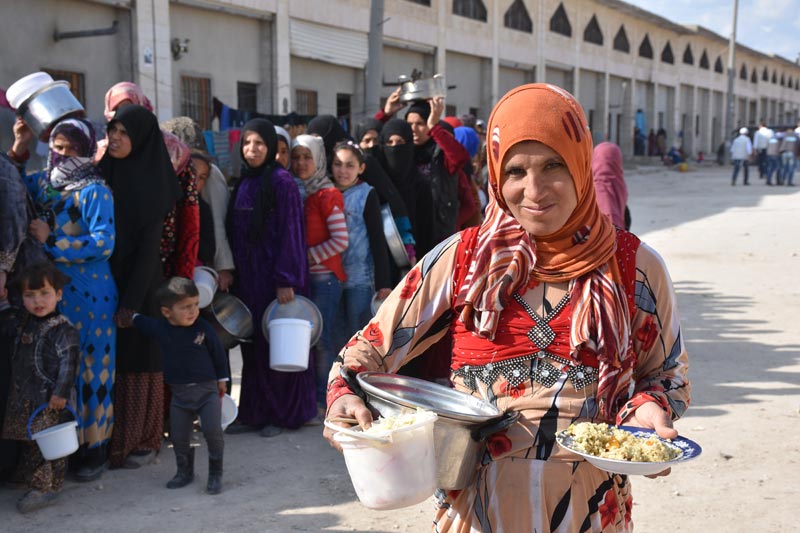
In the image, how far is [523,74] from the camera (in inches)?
1091

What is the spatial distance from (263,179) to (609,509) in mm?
3342

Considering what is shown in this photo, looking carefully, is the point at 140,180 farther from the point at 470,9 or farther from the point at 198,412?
the point at 470,9

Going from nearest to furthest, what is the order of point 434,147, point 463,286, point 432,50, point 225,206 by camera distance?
point 463,286
point 225,206
point 434,147
point 432,50

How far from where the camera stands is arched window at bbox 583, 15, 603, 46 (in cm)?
3148

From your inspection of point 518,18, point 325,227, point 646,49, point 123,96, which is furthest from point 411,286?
point 646,49

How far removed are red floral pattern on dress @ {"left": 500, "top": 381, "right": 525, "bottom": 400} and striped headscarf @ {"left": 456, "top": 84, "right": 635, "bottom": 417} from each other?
110 mm

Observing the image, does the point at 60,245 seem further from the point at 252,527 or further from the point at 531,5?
the point at 531,5

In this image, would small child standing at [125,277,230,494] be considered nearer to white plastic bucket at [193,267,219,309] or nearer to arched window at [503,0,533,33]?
white plastic bucket at [193,267,219,309]

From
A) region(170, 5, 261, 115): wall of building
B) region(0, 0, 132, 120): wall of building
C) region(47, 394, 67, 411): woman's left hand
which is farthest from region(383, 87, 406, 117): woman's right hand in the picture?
region(170, 5, 261, 115): wall of building

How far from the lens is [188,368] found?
4.07 meters

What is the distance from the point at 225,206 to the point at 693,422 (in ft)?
9.82

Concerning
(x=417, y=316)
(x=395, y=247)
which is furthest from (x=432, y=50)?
(x=417, y=316)

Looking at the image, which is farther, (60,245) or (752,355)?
(752,355)

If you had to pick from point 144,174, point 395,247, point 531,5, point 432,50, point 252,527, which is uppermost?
point 531,5
